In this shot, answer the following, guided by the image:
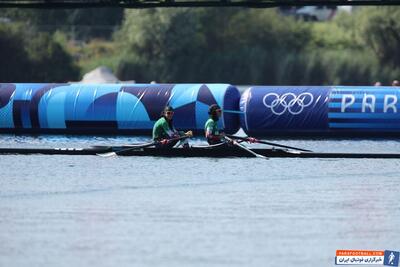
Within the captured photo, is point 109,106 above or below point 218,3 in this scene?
below

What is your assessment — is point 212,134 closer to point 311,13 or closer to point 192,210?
point 192,210

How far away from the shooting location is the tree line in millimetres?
67750

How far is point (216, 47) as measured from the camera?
76188mm

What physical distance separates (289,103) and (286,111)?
27cm

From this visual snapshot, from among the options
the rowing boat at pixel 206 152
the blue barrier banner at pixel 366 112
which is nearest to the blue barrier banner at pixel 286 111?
the blue barrier banner at pixel 366 112

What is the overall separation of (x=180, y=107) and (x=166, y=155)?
228 inches

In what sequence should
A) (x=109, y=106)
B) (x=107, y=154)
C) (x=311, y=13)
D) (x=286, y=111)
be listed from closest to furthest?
(x=107, y=154)
(x=286, y=111)
(x=109, y=106)
(x=311, y=13)

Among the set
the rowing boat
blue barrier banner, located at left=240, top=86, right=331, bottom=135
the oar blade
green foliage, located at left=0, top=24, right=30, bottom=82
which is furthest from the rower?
green foliage, located at left=0, top=24, right=30, bottom=82

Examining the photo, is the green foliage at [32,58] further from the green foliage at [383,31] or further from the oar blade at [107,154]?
the oar blade at [107,154]

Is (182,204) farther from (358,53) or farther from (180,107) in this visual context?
(358,53)

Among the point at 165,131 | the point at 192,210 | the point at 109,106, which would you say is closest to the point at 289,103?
the point at 109,106

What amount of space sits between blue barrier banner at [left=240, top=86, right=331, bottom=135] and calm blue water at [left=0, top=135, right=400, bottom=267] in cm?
462

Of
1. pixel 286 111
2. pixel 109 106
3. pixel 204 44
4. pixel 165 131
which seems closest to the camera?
pixel 165 131

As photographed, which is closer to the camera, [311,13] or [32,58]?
[32,58]
